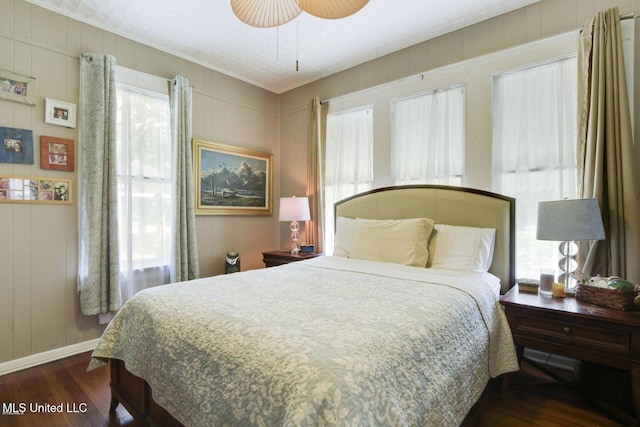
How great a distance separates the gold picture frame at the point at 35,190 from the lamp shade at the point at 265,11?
2055 mm

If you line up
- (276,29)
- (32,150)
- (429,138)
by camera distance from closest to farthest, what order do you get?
1. (32,150)
2. (276,29)
3. (429,138)

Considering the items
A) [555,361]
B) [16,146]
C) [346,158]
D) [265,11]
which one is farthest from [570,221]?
[16,146]

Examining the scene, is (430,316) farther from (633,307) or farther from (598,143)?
(598,143)

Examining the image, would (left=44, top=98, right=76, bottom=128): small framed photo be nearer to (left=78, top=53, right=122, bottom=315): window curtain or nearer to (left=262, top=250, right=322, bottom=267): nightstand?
(left=78, top=53, right=122, bottom=315): window curtain

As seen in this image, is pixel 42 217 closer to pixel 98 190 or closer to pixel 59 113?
pixel 98 190

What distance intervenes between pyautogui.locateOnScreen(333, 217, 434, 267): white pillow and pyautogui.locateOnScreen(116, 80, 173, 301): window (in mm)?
1772

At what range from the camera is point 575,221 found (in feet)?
6.10

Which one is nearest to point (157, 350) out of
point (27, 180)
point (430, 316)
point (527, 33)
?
point (430, 316)

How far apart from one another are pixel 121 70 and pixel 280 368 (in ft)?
10.2

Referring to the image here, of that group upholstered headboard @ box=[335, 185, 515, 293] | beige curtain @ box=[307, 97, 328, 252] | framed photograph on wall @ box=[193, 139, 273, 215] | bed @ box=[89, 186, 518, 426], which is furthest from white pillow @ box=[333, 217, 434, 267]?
framed photograph on wall @ box=[193, 139, 273, 215]

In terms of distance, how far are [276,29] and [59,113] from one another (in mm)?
1946

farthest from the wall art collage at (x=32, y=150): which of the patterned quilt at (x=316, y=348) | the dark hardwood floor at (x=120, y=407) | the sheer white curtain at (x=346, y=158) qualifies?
the sheer white curtain at (x=346, y=158)

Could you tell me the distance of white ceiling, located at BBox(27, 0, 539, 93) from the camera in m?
2.55

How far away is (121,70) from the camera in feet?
9.50
